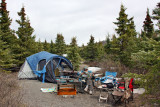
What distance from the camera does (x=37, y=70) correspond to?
11664 millimetres

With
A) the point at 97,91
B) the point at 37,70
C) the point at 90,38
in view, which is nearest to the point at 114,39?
the point at 97,91

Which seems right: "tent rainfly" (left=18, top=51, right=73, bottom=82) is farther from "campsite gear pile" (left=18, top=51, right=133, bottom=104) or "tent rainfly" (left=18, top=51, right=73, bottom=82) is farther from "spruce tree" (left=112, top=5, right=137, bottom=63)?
"spruce tree" (left=112, top=5, right=137, bottom=63)

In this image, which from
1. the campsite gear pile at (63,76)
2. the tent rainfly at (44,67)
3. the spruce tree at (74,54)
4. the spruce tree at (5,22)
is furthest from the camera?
the spruce tree at (74,54)

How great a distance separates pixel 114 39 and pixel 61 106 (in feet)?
31.8

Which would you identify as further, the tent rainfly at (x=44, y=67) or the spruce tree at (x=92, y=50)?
the spruce tree at (x=92, y=50)

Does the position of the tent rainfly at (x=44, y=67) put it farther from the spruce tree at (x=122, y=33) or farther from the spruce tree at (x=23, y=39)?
the spruce tree at (x=122, y=33)

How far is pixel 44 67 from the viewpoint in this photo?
10664mm

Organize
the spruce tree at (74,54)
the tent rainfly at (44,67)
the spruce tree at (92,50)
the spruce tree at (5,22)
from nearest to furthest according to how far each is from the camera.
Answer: the tent rainfly at (44,67), the spruce tree at (5,22), the spruce tree at (74,54), the spruce tree at (92,50)

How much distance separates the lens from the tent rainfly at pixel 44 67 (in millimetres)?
10727

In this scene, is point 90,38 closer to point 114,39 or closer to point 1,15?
point 114,39

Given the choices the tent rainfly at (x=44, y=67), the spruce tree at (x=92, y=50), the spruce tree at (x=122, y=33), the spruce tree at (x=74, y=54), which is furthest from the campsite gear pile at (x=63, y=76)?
the spruce tree at (x=92, y=50)

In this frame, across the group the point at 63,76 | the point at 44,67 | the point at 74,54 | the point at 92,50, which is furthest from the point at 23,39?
the point at 92,50

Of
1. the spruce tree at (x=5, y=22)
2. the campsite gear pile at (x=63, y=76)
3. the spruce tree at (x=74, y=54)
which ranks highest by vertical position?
the spruce tree at (x=5, y=22)

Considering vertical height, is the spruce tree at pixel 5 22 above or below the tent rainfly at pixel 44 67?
above
